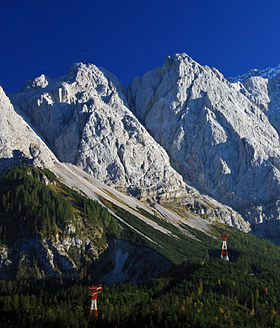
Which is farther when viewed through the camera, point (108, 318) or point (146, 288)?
point (146, 288)

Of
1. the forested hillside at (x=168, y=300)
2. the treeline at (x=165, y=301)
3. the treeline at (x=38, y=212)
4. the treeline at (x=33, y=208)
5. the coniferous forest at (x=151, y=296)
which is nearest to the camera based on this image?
the treeline at (x=165, y=301)

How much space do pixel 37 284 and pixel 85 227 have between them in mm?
46849

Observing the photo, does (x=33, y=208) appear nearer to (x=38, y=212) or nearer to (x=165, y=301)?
(x=38, y=212)

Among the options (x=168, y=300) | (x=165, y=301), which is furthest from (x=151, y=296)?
(x=168, y=300)

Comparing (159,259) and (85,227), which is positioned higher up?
(85,227)

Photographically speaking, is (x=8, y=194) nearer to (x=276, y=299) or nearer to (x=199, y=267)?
(x=199, y=267)

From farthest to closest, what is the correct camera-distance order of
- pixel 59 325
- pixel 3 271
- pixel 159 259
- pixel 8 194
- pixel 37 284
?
pixel 8 194 < pixel 159 259 < pixel 3 271 < pixel 37 284 < pixel 59 325

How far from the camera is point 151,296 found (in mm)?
120000

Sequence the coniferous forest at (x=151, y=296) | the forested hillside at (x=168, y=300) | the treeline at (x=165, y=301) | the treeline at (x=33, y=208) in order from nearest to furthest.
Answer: the treeline at (x=165, y=301) → the forested hillside at (x=168, y=300) → the coniferous forest at (x=151, y=296) → the treeline at (x=33, y=208)

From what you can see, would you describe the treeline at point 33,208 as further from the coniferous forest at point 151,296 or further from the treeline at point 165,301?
the treeline at point 165,301

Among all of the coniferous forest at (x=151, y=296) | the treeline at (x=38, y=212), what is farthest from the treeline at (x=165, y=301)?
the treeline at (x=38, y=212)

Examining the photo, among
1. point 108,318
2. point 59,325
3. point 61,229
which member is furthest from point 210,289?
point 61,229

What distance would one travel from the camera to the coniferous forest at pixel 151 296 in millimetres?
97812

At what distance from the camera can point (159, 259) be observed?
162m
